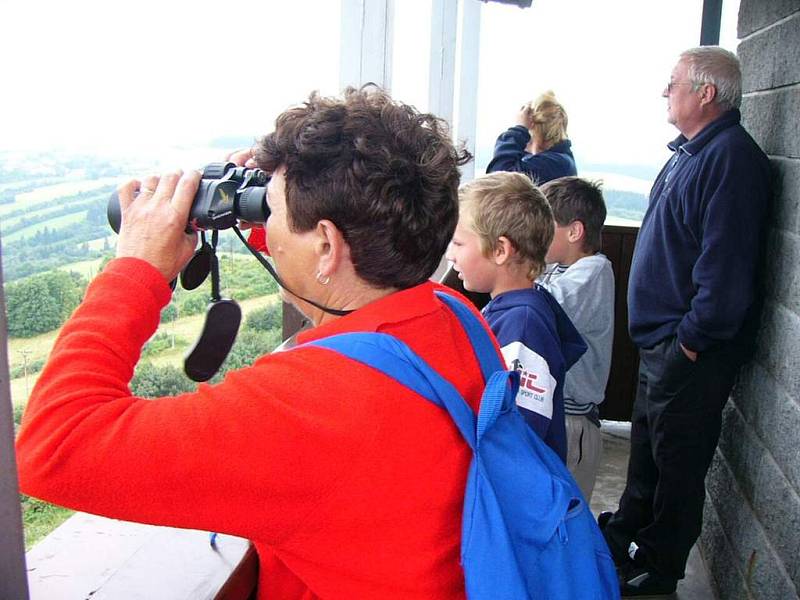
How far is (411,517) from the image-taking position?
3.35 ft

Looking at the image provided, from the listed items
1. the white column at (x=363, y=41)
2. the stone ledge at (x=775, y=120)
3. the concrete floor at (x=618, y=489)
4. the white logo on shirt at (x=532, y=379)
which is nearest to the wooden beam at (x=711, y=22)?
the stone ledge at (x=775, y=120)

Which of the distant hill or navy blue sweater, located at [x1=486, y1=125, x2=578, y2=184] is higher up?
navy blue sweater, located at [x1=486, y1=125, x2=578, y2=184]

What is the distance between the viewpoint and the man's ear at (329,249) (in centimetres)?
111

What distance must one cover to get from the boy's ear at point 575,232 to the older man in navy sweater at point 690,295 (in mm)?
306

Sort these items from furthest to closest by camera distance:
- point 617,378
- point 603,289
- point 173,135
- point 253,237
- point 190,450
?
point 617,378 → point 603,289 → point 253,237 → point 173,135 → point 190,450

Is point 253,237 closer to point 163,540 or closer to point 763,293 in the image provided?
point 163,540

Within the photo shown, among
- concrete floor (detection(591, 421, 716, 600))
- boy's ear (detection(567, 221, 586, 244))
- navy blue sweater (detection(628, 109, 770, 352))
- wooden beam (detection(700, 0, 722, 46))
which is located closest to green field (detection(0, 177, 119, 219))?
boy's ear (detection(567, 221, 586, 244))

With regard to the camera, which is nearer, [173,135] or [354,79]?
[173,135]

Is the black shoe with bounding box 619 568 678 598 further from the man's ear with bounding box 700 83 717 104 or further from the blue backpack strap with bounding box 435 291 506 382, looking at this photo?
the blue backpack strap with bounding box 435 291 506 382

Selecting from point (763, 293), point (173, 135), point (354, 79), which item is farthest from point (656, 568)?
point (173, 135)

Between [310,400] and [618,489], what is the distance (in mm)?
3590

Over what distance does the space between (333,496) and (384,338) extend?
20 cm

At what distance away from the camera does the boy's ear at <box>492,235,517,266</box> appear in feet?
7.25

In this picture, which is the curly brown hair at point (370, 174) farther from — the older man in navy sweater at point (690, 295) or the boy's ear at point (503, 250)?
the older man in navy sweater at point (690, 295)
